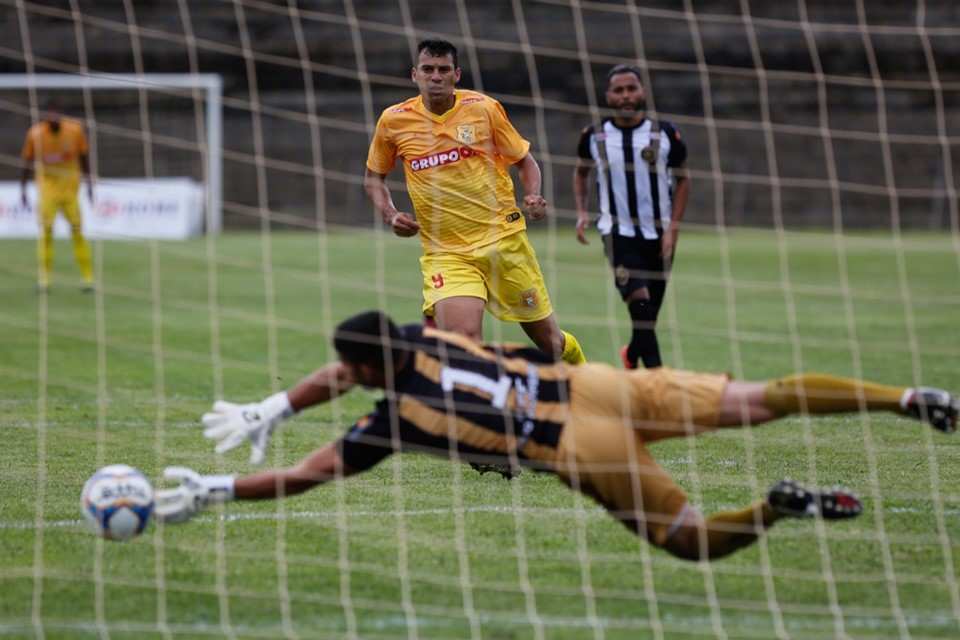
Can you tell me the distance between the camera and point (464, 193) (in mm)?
8391

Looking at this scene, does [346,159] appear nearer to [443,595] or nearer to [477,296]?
[477,296]

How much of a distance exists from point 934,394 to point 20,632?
3442 millimetres

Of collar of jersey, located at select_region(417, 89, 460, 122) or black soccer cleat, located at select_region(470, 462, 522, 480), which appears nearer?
black soccer cleat, located at select_region(470, 462, 522, 480)

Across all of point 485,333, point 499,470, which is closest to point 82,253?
point 485,333

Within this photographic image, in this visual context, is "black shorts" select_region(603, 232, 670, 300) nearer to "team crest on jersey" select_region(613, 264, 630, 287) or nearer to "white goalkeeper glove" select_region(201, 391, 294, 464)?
"team crest on jersey" select_region(613, 264, 630, 287)

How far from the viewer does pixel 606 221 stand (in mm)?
10359

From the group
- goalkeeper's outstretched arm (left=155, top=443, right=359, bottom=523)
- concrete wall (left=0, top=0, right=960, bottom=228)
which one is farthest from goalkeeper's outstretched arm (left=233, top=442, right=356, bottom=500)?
concrete wall (left=0, top=0, right=960, bottom=228)

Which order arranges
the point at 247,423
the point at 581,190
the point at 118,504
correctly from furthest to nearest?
the point at 581,190 → the point at 247,423 → the point at 118,504

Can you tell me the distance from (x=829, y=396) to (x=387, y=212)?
308cm

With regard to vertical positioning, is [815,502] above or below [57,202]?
below

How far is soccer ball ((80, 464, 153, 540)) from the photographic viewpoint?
581 cm

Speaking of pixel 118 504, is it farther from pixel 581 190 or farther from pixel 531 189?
pixel 581 190

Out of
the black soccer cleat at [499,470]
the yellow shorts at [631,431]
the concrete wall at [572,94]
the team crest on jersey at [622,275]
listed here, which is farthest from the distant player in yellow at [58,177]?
the concrete wall at [572,94]

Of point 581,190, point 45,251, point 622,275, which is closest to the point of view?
point 622,275
